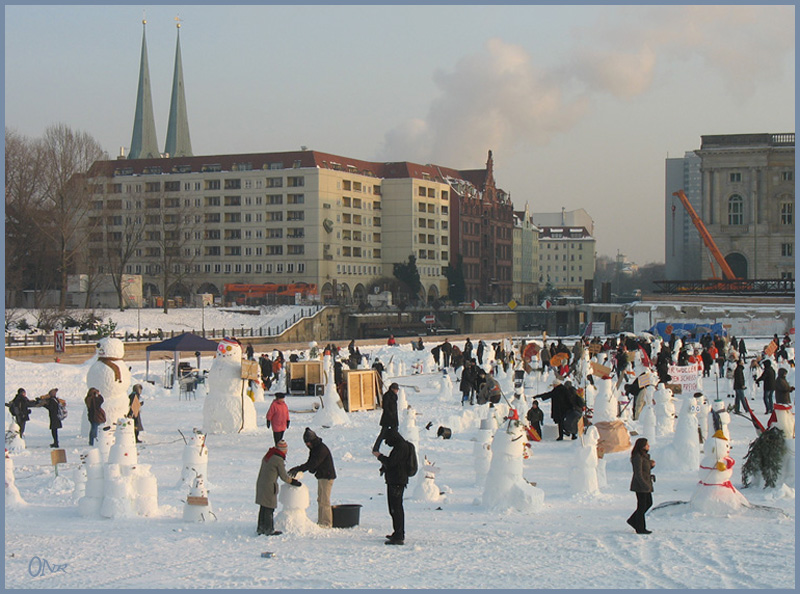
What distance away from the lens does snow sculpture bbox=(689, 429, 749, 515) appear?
11906 mm

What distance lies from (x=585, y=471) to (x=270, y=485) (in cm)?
492

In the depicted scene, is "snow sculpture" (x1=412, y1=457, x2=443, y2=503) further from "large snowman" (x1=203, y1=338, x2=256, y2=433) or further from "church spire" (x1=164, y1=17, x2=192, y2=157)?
"church spire" (x1=164, y1=17, x2=192, y2=157)

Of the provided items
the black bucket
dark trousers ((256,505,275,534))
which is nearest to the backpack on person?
the black bucket

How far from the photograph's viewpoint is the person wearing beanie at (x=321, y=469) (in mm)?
11172

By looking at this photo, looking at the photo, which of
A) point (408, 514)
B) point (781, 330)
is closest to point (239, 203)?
point (781, 330)

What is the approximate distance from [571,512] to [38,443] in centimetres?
1207

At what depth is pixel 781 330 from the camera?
57.8 meters

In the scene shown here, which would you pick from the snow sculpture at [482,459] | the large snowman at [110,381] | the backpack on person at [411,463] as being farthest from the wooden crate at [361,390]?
the backpack on person at [411,463]

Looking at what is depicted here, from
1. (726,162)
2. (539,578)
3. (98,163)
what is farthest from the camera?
(726,162)

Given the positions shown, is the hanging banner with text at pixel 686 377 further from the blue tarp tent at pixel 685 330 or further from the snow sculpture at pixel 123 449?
the blue tarp tent at pixel 685 330

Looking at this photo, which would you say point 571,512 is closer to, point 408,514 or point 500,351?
point 408,514

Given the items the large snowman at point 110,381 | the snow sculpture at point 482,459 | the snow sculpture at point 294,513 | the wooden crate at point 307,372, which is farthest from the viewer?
the wooden crate at point 307,372

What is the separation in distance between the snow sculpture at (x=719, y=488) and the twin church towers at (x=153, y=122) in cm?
10783

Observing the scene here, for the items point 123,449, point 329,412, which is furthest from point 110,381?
point 123,449
